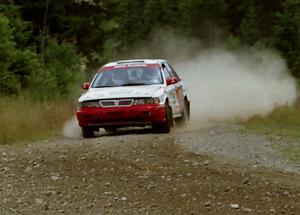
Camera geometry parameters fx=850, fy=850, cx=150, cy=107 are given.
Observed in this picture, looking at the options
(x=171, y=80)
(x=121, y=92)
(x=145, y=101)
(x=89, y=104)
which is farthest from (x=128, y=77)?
(x=89, y=104)

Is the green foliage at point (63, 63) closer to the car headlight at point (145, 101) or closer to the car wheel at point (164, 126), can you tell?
the car wheel at point (164, 126)

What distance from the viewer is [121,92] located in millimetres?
17156

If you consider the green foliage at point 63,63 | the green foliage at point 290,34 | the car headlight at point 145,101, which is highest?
the car headlight at point 145,101

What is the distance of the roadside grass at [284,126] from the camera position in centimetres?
1363

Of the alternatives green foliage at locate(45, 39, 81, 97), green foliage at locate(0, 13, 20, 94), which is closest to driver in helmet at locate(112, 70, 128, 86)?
green foliage at locate(0, 13, 20, 94)

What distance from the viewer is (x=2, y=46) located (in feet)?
81.3

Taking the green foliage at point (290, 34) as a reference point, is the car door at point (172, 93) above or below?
above

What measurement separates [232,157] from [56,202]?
152 inches

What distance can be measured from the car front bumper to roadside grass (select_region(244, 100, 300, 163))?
189cm

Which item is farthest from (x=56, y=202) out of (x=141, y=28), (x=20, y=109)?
(x=141, y=28)

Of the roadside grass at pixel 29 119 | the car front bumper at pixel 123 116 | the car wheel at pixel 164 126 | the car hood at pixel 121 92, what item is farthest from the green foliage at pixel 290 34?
the car front bumper at pixel 123 116

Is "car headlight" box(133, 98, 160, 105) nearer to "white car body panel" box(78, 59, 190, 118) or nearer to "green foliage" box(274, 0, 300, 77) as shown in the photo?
"white car body panel" box(78, 59, 190, 118)

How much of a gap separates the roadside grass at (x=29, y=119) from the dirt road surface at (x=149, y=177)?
1.86 m

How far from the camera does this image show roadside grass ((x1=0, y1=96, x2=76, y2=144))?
17062 mm
